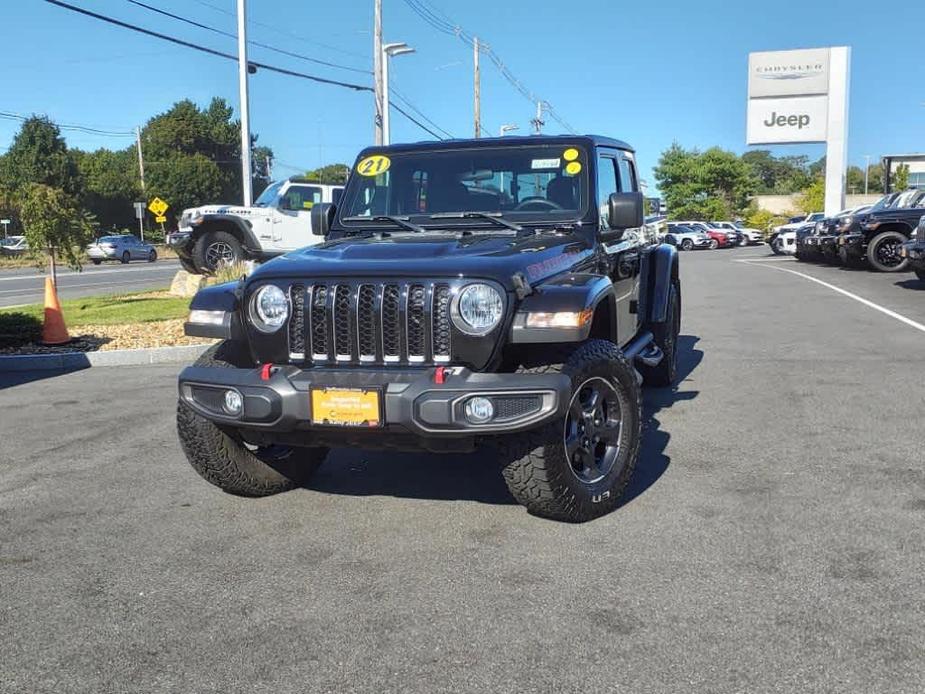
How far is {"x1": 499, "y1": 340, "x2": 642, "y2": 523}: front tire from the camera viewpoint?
3.95 m

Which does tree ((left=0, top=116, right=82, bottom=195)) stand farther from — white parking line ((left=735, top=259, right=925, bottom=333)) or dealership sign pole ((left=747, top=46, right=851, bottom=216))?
white parking line ((left=735, top=259, right=925, bottom=333))

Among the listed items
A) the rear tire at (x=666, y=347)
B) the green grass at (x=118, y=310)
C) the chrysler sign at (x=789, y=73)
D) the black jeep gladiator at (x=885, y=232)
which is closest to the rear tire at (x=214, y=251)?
the green grass at (x=118, y=310)

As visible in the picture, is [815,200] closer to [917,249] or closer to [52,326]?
[917,249]

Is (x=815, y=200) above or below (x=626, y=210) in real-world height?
above

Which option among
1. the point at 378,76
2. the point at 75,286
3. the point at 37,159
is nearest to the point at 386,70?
the point at 378,76

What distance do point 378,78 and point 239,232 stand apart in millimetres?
13371

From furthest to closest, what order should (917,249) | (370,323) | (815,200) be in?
1. (815,200)
2. (917,249)
3. (370,323)

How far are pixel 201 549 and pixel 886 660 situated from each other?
2.81 m

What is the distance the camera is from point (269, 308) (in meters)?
4.19

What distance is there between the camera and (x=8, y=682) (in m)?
2.90

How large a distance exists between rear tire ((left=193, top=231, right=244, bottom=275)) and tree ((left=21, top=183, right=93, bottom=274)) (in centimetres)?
267

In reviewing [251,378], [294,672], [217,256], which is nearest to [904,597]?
[294,672]

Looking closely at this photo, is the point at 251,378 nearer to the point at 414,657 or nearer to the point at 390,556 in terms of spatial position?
the point at 390,556

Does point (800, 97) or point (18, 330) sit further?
point (800, 97)
